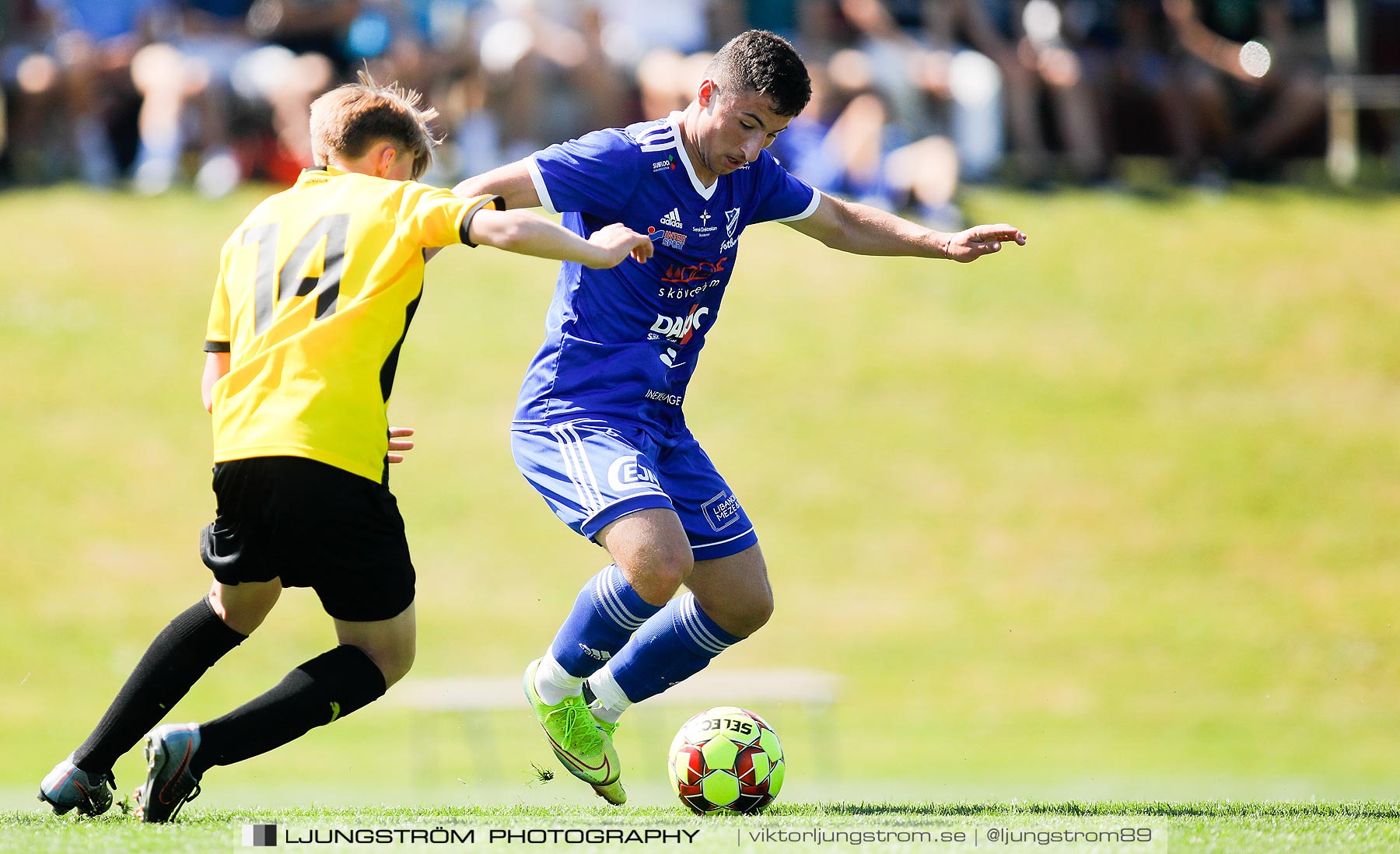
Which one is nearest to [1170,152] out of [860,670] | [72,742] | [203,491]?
[860,670]

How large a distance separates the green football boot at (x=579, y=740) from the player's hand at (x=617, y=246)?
1.61 meters

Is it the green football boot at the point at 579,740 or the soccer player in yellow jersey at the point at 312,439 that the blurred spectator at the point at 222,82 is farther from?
the soccer player in yellow jersey at the point at 312,439

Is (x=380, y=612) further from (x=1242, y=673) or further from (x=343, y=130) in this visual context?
(x=1242, y=673)

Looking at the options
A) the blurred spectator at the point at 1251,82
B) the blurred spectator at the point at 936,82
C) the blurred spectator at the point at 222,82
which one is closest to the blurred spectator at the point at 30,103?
the blurred spectator at the point at 222,82

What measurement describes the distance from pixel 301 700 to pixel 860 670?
7.84 metres

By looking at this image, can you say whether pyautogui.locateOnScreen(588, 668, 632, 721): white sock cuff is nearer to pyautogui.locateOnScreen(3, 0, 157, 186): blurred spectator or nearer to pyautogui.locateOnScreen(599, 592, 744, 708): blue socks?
pyautogui.locateOnScreen(599, 592, 744, 708): blue socks

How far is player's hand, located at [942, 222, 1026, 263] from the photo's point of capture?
17.1 ft

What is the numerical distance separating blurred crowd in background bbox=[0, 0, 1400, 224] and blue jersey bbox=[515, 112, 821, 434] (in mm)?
8779

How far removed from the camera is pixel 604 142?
193 inches

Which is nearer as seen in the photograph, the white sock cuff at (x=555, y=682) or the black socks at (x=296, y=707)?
the black socks at (x=296, y=707)

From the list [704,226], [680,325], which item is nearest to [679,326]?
[680,325]

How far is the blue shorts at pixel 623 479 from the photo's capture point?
4.73 m

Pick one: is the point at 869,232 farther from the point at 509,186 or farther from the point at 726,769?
the point at 726,769

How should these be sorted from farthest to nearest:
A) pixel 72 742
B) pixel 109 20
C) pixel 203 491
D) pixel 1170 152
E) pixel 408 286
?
1. pixel 1170 152
2. pixel 109 20
3. pixel 203 491
4. pixel 72 742
5. pixel 408 286
